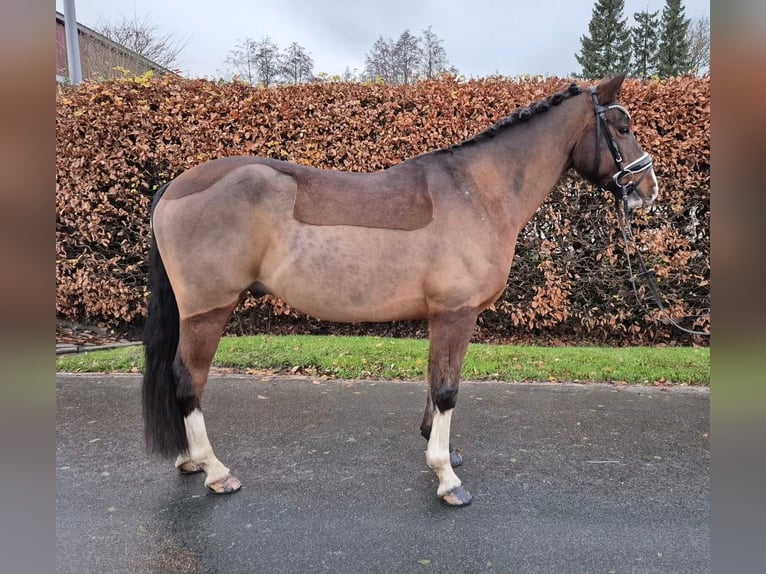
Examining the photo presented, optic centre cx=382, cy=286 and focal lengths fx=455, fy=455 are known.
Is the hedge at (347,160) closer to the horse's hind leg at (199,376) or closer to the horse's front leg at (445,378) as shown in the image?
the horse's hind leg at (199,376)

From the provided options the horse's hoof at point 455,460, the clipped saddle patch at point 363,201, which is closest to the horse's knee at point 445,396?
the horse's hoof at point 455,460

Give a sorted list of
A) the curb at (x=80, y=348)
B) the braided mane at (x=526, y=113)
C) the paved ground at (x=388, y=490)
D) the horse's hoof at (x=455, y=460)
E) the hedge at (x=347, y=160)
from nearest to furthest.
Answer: the paved ground at (x=388, y=490)
the braided mane at (x=526, y=113)
the horse's hoof at (x=455, y=460)
the curb at (x=80, y=348)
the hedge at (x=347, y=160)

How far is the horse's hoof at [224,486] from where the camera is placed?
2572 millimetres

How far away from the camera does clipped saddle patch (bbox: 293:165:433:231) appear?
8.18 ft

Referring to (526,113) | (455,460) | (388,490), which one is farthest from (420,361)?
(526,113)

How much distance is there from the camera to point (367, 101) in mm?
5777

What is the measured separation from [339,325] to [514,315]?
Answer: 2394 mm

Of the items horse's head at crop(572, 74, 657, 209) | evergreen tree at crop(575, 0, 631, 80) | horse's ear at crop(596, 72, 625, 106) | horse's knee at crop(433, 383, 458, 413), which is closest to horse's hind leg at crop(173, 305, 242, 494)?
horse's knee at crop(433, 383, 458, 413)

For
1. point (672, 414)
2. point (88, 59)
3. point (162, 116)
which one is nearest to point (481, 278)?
point (672, 414)

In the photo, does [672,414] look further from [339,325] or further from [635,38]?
[635,38]

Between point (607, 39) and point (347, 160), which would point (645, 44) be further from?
point (347, 160)

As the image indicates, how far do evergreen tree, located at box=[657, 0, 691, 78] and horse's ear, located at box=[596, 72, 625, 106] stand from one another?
2324cm

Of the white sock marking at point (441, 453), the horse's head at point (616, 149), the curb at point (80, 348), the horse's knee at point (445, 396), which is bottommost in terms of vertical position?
the white sock marking at point (441, 453)

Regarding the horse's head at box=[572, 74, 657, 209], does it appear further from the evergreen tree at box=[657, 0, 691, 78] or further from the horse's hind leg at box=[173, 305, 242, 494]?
the evergreen tree at box=[657, 0, 691, 78]
